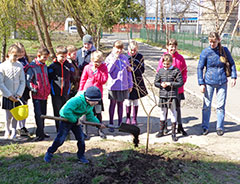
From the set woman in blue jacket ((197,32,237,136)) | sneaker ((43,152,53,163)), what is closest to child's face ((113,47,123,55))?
woman in blue jacket ((197,32,237,136))

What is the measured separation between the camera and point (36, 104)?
5.33 metres

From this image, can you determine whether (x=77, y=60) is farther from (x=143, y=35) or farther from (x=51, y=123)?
(x=143, y=35)

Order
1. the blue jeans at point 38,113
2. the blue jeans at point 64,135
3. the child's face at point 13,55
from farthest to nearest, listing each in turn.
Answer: the blue jeans at point 38,113 < the child's face at point 13,55 < the blue jeans at point 64,135

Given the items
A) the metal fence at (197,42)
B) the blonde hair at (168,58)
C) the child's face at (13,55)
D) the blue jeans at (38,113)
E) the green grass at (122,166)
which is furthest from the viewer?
the metal fence at (197,42)

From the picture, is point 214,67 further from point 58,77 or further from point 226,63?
point 58,77

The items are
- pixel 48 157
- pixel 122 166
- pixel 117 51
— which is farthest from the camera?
pixel 117 51

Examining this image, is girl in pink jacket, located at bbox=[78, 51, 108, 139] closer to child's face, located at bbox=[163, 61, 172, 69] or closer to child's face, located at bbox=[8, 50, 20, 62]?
child's face, located at bbox=[163, 61, 172, 69]

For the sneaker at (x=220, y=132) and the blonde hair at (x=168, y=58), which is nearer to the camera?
the blonde hair at (x=168, y=58)

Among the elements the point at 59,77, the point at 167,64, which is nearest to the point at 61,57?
the point at 59,77

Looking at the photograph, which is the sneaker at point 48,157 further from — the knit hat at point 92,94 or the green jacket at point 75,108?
the knit hat at point 92,94

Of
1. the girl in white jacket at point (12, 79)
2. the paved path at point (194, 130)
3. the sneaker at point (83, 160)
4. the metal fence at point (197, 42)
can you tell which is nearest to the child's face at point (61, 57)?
the girl in white jacket at point (12, 79)

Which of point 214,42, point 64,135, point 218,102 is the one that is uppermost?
point 214,42

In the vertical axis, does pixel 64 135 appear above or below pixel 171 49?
below

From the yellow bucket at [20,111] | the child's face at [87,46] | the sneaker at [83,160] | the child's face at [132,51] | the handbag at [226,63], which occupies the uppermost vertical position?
the child's face at [87,46]
